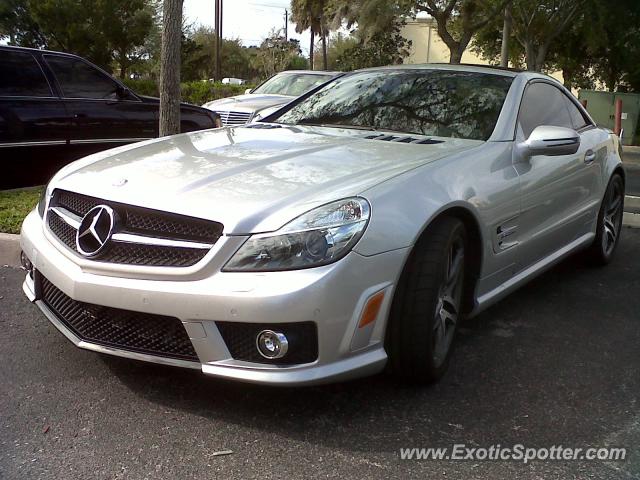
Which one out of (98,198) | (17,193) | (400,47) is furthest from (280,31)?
(98,198)

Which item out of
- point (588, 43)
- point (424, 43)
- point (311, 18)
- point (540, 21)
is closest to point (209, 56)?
point (311, 18)

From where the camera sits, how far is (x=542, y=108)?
179 inches

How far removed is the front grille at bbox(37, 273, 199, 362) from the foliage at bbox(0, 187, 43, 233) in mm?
2655

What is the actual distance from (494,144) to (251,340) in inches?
71.7

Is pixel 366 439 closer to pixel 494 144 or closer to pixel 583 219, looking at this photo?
pixel 494 144

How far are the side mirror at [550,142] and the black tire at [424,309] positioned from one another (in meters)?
0.84

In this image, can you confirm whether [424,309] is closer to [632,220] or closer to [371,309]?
[371,309]

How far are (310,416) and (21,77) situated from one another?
17.9ft

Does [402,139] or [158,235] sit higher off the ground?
[402,139]

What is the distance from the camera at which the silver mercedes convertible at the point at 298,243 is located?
2664mm

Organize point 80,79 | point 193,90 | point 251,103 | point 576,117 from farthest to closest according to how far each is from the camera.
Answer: point 193,90 < point 251,103 < point 80,79 < point 576,117

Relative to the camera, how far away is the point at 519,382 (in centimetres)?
336

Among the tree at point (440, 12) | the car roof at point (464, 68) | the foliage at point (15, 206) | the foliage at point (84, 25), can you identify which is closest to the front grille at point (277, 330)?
the car roof at point (464, 68)

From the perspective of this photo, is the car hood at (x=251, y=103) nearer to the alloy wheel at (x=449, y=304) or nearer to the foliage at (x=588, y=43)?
the alloy wheel at (x=449, y=304)
